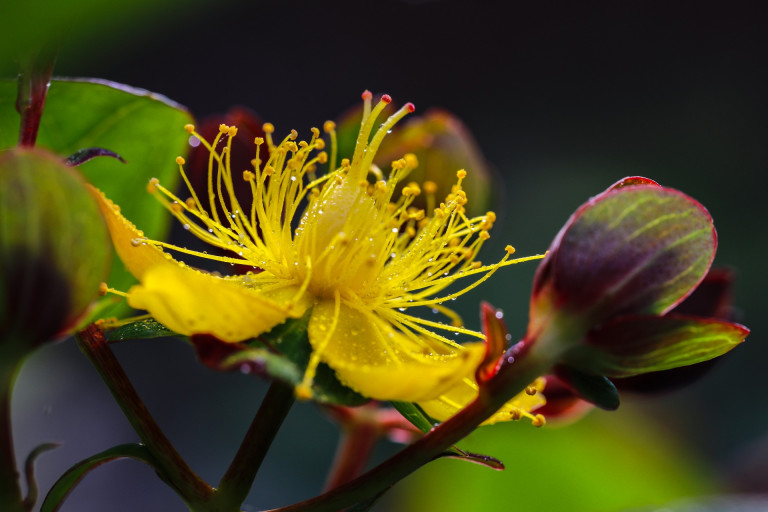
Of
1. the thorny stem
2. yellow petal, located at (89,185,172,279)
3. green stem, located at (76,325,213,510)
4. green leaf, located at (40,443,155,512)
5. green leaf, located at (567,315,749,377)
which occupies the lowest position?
green leaf, located at (40,443,155,512)

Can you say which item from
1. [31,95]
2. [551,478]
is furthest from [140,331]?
[551,478]

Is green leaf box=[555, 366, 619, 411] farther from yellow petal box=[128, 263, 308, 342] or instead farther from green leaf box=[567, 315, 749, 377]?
yellow petal box=[128, 263, 308, 342]

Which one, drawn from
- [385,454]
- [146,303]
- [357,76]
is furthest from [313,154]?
[357,76]

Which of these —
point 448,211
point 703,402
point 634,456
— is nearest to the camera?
point 448,211

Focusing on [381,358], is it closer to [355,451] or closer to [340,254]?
[340,254]

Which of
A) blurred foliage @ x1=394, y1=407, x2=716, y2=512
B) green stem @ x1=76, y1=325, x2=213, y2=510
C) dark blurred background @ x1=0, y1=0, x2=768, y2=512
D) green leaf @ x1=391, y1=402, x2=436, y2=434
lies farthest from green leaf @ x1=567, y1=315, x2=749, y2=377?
dark blurred background @ x1=0, y1=0, x2=768, y2=512

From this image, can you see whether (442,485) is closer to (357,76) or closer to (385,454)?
(385,454)
